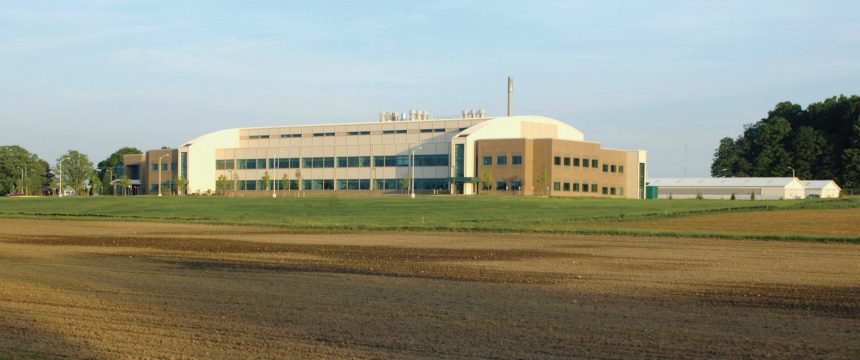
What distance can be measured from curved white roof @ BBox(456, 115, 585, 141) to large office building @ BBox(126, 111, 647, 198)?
175mm

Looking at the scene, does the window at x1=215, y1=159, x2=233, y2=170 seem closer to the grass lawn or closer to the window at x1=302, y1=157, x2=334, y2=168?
the window at x1=302, y1=157, x2=334, y2=168

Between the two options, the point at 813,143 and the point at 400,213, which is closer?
the point at 400,213

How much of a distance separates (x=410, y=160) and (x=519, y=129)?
783 inches

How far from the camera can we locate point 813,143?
170m

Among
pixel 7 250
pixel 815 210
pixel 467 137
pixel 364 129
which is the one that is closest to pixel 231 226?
pixel 7 250

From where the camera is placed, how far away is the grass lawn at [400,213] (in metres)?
56.8

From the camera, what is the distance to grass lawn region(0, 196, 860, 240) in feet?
186

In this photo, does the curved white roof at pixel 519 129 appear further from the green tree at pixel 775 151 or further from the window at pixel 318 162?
the green tree at pixel 775 151

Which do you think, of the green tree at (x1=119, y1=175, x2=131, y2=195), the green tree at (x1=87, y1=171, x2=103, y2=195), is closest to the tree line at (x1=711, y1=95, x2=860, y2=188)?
the green tree at (x1=119, y1=175, x2=131, y2=195)

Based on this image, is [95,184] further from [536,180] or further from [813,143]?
[813,143]

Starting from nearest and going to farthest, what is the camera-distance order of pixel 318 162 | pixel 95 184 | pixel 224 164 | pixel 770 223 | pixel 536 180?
pixel 770 223 < pixel 536 180 < pixel 318 162 < pixel 224 164 < pixel 95 184

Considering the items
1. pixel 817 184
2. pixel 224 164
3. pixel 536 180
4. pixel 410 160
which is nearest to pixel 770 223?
pixel 536 180

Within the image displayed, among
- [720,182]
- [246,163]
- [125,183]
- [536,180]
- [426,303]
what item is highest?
[246,163]

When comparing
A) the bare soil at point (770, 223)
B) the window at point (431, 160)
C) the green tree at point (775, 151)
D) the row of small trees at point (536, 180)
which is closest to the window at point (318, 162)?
the window at point (431, 160)
